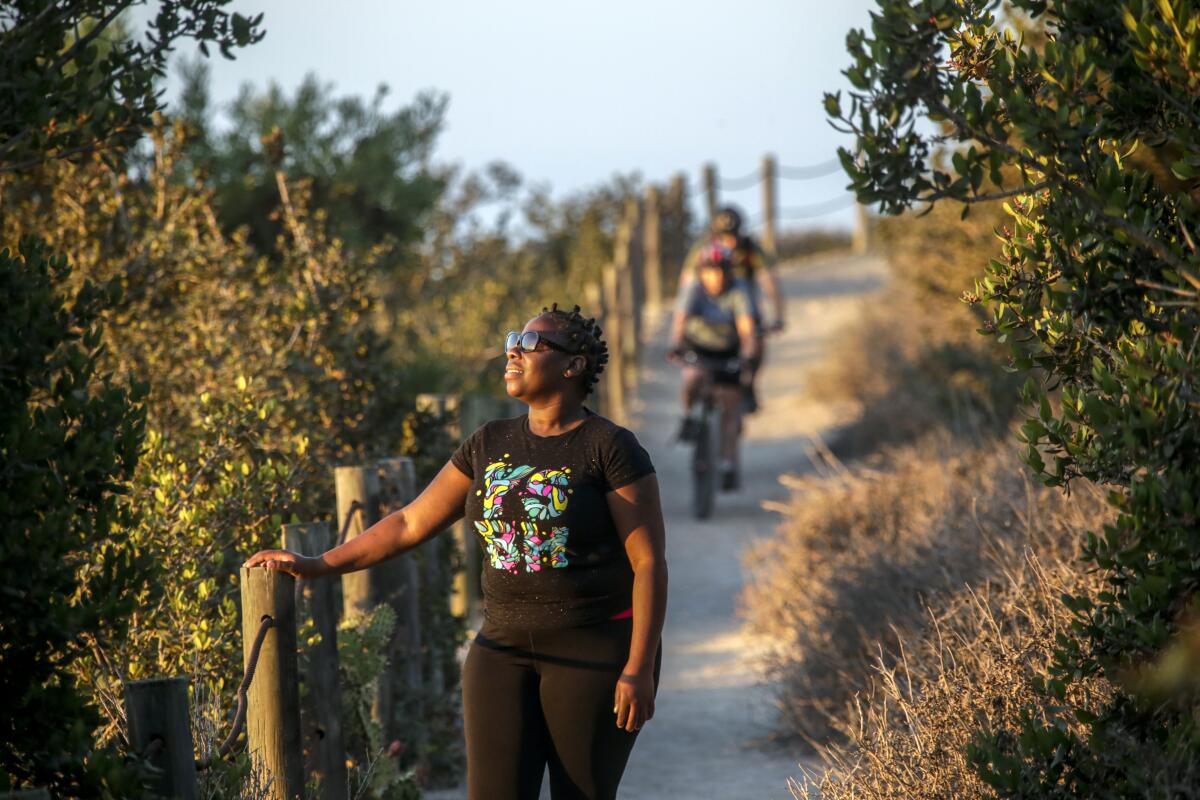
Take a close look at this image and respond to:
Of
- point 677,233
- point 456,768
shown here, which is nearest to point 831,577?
point 456,768

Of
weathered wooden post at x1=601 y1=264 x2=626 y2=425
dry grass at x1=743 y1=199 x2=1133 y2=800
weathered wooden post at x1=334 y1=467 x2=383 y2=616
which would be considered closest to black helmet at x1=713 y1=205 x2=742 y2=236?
dry grass at x1=743 y1=199 x2=1133 y2=800

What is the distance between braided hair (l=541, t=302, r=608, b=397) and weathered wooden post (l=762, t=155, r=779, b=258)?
25.3m

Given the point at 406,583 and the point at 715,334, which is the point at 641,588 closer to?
the point at 406,583

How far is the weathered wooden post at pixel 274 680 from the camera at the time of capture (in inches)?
149

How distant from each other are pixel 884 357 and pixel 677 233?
1224 cm

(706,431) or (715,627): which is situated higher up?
(706,431)

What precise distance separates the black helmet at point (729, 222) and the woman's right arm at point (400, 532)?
25.6 feet

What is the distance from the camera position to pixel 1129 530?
2961mm

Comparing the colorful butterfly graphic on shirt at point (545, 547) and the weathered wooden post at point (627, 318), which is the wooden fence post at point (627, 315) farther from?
the colorful butterfly graphic on shirt at point (545, 547)

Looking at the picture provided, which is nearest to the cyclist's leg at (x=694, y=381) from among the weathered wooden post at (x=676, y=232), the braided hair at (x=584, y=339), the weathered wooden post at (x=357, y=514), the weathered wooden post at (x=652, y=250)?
the weathered wooden post at (x=357, y=514)

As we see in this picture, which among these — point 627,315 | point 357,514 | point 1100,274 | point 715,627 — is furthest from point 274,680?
point 627,315

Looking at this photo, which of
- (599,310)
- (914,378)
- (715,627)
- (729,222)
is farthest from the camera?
(599,310)

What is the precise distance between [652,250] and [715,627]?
1642 cm

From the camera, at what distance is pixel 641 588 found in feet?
11.7
